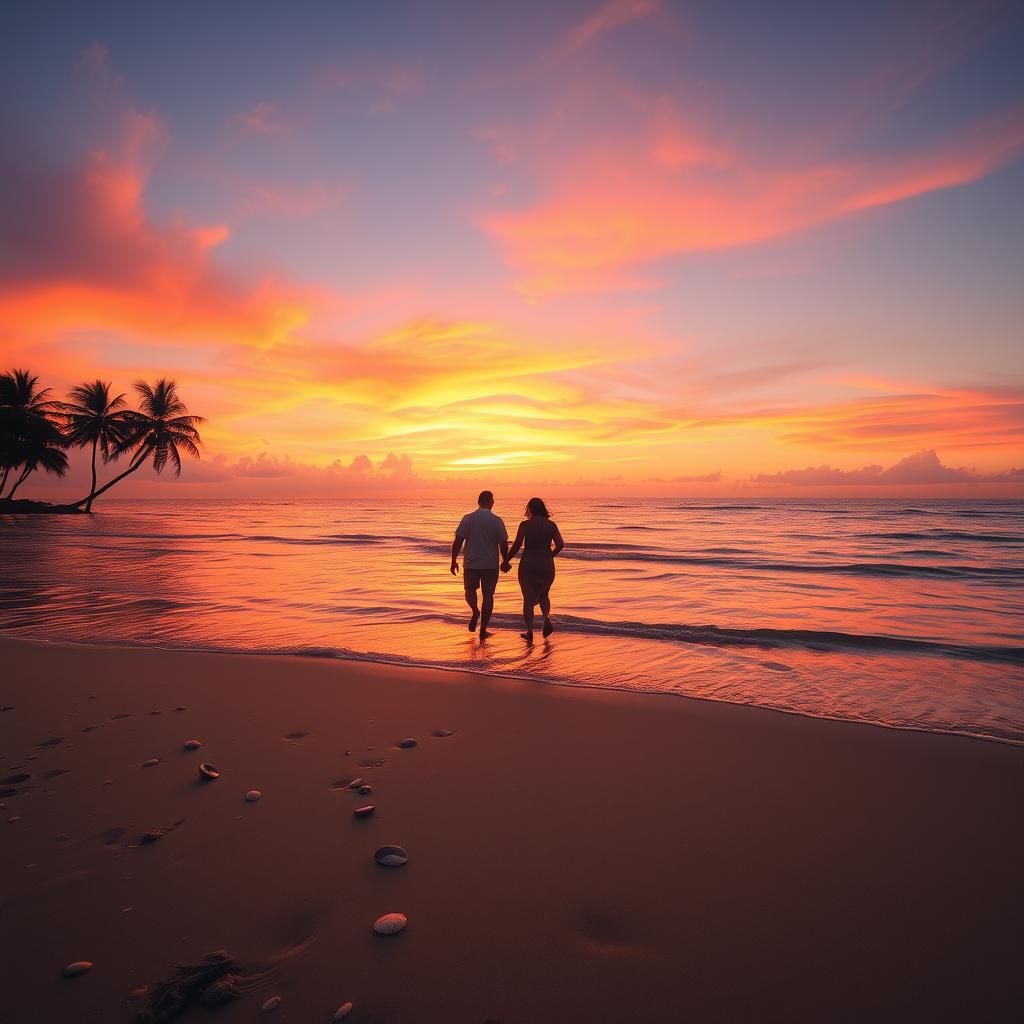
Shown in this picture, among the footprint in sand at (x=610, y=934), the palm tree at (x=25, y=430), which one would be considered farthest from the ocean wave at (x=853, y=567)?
the palm tree at (x=25, y=430)

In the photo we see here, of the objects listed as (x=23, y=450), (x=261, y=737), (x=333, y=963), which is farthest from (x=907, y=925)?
(x=23, y=450)

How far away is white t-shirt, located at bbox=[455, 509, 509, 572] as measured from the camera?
911 cm

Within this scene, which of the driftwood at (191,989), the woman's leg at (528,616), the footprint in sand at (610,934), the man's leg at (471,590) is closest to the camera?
the driftwood at (191,989)

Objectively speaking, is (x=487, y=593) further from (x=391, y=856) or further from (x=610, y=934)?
(x=610, y=934)

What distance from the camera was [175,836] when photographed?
128 inches

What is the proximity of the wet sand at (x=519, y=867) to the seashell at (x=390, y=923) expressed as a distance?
76 millimetres

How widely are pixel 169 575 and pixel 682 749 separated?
1592cm

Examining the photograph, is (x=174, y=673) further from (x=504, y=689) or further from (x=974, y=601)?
(x=974, y=601)

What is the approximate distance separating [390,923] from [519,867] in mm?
782

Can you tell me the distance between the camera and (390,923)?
2613mm

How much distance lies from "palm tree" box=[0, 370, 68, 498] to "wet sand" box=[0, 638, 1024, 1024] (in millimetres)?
50485

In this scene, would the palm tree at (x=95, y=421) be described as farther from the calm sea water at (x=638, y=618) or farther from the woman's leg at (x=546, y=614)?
the woman's leg at (x=546, y=614)

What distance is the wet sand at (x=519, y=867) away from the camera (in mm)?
2324

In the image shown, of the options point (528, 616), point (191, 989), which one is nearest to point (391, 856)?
point (191, 989)
